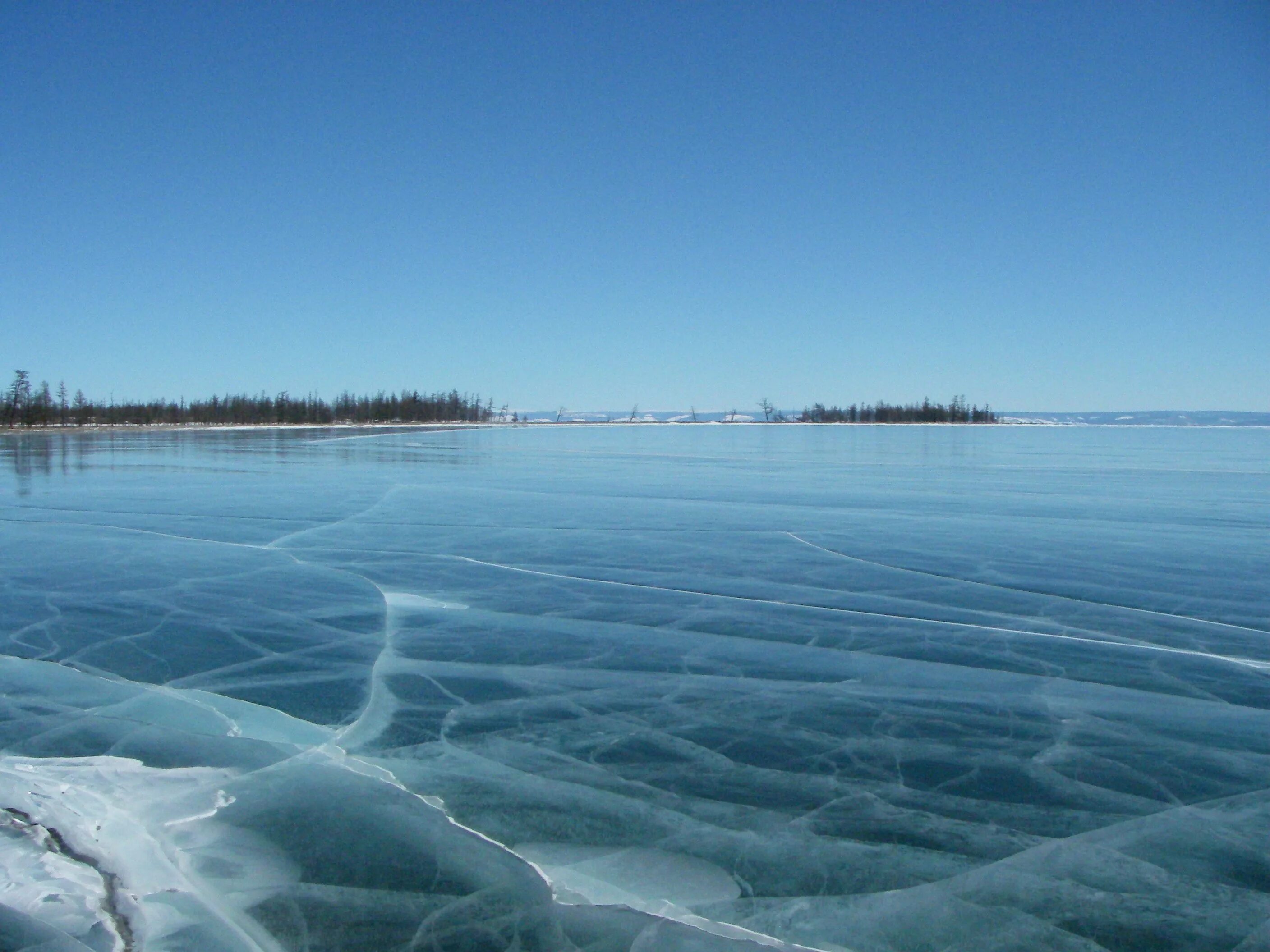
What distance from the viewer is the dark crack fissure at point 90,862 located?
282cm

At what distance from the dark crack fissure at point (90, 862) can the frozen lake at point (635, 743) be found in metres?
0.01

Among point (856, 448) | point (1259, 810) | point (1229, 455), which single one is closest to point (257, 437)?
point (856, 448)

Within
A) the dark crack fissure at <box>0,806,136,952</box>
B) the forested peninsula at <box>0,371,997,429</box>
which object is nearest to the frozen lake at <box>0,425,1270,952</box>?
the dark crack fissure at <box>0,806,136,952</box>

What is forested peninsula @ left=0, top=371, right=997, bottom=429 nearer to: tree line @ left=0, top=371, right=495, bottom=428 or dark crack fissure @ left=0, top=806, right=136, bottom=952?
tree line @ left=0, top=371, right=495, bottom=428

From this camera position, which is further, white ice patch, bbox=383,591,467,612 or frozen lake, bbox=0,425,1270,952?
white ice patch, bbox=383,591,467,612

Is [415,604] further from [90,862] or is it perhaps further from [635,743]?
[90,862]

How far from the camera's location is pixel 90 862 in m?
3.23

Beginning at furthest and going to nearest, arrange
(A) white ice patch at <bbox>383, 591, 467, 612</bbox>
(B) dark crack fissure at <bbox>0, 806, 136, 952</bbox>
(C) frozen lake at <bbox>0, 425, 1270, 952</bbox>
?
1. (A) white ice patch at <bbox>383, 591, 467, 612</bbox>
2. (C) frozen lake at <bbox>0, 425, 1270, 952</bbox>
3. (B) dark crack fissure at <bbox>0, 806, 136, 952</bbox>

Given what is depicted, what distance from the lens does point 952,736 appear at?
441cm

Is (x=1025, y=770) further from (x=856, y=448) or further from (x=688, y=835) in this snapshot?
(x=856, y=448)

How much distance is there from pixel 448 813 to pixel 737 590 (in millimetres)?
4561

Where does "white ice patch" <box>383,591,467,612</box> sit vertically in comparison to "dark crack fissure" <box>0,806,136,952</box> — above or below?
above

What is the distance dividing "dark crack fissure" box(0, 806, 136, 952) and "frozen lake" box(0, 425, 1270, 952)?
0.01 metres

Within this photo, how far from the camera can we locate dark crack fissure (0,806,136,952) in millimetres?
2820
